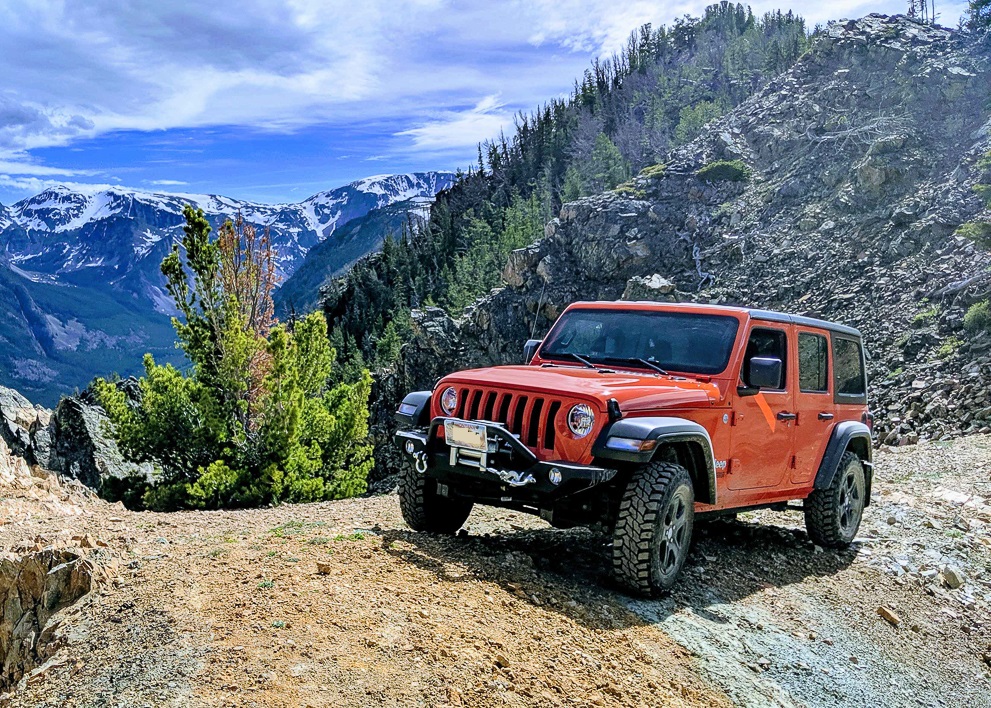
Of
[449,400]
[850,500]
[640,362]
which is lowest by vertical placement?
[850,500]

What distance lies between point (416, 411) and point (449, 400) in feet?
1.49

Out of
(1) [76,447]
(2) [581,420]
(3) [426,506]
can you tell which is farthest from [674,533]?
(1) [76,447]

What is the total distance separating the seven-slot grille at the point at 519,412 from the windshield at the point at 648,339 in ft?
4.63

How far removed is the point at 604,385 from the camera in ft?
19.7

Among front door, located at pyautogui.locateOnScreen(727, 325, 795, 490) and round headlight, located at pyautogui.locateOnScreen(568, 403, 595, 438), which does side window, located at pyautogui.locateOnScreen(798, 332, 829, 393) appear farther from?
round headlight, located at pyautogui.locateOnScreen(568, 403, 595, 438)

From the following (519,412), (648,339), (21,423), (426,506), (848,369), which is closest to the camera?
(519,412)

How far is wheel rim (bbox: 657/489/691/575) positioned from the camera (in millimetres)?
5836

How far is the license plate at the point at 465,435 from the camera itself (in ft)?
19.3

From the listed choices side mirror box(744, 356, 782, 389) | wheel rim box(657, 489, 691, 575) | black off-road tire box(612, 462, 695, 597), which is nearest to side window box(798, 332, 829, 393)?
side mirror box(744, 356, 782, 389)

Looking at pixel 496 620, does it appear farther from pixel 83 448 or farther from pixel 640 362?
pixel 83 448

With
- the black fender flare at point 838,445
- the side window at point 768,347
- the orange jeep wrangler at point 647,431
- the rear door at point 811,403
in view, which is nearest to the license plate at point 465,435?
the orange jeep wrangler at point 647,431

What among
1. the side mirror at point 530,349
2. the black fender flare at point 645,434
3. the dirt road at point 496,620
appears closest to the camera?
the dirt road at point 496,620

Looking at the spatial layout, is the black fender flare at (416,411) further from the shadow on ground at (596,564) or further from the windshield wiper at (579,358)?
the windshield wiper at (579,358)

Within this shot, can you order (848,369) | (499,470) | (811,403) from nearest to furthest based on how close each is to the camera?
1. (499,470)
2. (811,403)
3. (848,369)
